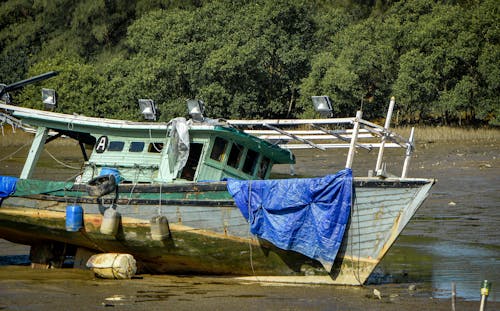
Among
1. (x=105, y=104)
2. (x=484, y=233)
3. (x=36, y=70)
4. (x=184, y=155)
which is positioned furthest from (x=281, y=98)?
(x=184, y=155)

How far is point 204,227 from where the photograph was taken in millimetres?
15172

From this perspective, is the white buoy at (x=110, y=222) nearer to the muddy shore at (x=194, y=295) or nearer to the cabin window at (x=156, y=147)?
the muddy shore at (x=194, y=295)

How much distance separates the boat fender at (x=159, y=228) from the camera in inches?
601

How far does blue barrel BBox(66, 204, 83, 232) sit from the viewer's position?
16.0m

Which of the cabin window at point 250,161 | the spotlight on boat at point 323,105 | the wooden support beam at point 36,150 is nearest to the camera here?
the spotlight on boat at point 323,105

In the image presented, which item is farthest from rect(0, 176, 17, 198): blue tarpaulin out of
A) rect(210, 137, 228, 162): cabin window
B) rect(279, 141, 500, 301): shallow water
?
rect(279, 141, 500, 301): shallow water

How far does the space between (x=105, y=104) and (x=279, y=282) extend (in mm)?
37179

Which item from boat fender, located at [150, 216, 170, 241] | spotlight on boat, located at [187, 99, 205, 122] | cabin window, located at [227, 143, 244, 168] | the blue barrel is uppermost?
spotlight on boat, located at [187, 99, 205, 122]

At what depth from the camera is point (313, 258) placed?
14.5 meters

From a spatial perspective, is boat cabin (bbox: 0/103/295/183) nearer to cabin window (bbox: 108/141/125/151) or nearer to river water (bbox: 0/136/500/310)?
cabin window (bbox: 108/141/125/151)

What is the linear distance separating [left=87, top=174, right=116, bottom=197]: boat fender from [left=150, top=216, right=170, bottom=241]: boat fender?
109cm

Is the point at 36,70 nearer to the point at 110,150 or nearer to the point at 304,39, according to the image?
the point at 304,39

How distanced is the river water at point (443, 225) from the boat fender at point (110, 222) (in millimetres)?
1449

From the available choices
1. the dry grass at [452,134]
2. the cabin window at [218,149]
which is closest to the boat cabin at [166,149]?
the cabin window at [218,149]
